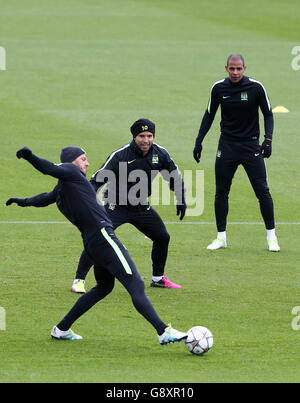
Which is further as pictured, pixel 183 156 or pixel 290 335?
pixel 183 156

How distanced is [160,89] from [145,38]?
866cm

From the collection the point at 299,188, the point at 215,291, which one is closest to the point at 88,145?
the point at 299,188

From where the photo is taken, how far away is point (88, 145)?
21.9 meters

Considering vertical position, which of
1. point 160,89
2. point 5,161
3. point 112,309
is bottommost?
point 112,309

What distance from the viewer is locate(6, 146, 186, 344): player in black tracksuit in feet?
30.3

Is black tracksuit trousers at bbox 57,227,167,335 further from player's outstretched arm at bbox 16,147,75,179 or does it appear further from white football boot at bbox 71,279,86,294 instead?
white football boot at bbox 71,279,86,294

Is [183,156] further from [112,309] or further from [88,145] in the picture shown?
[112,309]

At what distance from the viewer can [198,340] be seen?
903cm

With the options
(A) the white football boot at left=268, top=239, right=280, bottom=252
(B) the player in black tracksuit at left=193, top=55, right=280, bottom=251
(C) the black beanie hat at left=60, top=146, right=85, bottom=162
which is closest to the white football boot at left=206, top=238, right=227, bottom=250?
(B) the player in black tracksuit at left=193, top=55, right=280, bottom=251

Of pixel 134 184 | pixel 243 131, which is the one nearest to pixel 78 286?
pixel 134 184

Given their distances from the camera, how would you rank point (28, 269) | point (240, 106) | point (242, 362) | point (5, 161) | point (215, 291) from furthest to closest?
1. point (5, 161)
2. point (240, 106)
3. point (28, 269)
4. point (215, 291)
5. point (242, 362)

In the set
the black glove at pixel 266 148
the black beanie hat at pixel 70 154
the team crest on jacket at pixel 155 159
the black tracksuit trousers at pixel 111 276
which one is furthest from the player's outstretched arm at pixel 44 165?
the black glove at pixel 266 148

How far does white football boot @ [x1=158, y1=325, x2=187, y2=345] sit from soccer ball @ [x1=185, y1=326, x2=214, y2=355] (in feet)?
0.21

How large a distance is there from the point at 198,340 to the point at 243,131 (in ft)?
17.9
